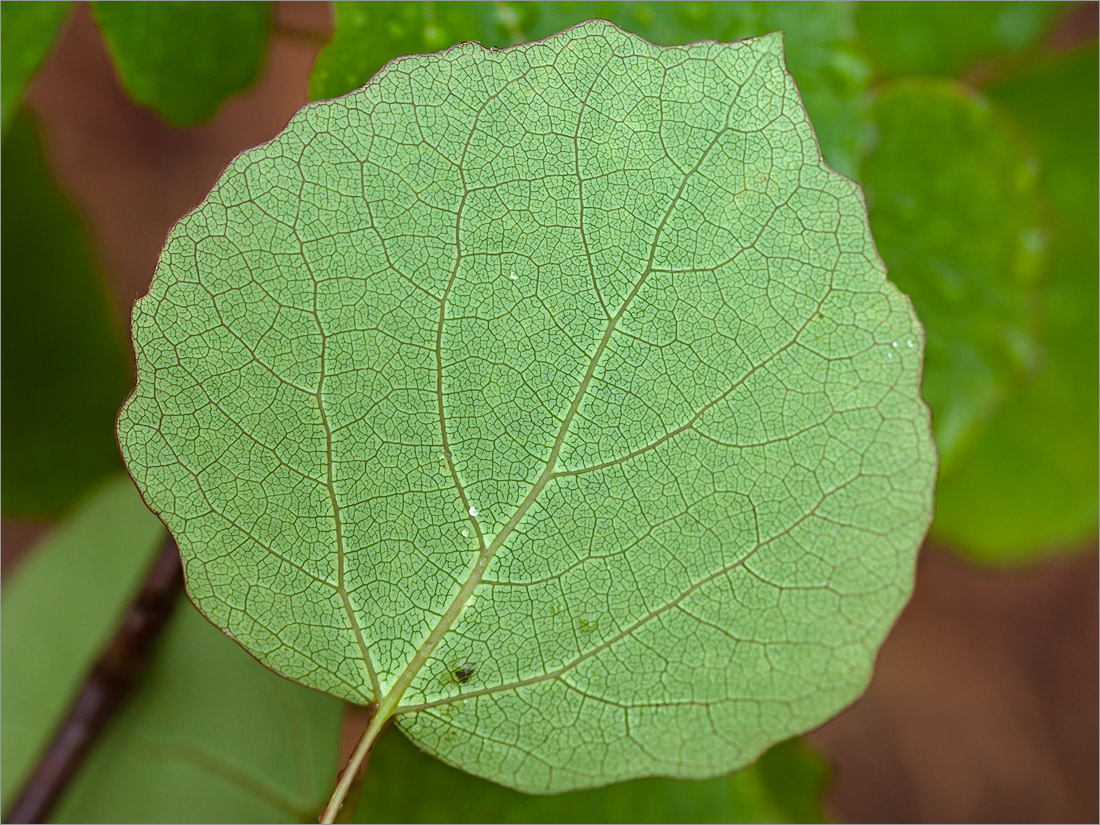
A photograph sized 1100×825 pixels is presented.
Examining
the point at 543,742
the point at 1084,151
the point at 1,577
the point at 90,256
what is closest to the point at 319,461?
the point at 543,742

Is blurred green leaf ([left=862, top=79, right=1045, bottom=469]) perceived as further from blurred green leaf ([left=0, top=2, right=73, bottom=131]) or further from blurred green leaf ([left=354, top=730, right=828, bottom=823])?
blurred green leaf ([left=0, top=2, right=73, bottom=131])

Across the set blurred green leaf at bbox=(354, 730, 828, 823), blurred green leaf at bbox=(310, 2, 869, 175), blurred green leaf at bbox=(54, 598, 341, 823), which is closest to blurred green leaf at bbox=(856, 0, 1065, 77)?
blurred green leaf at bbox=(310, 2, 869, 175)

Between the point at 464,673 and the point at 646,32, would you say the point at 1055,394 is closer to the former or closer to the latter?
the point at 646,32

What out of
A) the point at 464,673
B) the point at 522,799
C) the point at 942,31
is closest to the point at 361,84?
the point at 464,673

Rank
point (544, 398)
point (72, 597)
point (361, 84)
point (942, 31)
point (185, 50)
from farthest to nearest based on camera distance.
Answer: point (942, 31)
point (72, 597)
point (185, 50)
point (361, 84)
point (544, 398)

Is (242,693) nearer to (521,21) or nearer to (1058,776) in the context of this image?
(521,21)
